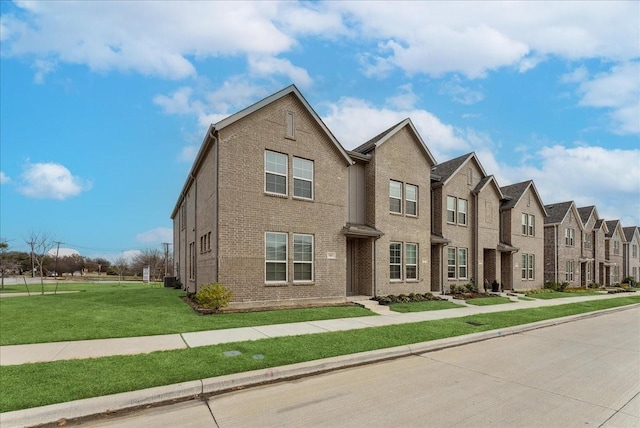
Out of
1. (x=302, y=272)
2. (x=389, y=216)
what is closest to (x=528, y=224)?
(x=389, y=216)

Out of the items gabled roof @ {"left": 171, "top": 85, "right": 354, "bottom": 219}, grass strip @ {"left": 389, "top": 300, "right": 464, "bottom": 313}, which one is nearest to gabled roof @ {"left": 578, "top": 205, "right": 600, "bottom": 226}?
grass strip @ {"left": 389, "top": 300, "right": 464, "bottom": 313}

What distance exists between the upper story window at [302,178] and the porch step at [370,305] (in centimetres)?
508

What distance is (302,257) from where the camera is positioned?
51.4 ft

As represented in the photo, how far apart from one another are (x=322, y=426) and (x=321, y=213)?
12043 millimetres

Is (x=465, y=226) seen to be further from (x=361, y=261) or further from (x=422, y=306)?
(x=422, y=306)

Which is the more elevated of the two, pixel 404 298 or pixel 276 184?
pixel 276 184

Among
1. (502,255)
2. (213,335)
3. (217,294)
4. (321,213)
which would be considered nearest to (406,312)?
(321,213)

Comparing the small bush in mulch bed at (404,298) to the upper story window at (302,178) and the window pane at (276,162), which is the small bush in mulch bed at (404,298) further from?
the window pane at (276,162)

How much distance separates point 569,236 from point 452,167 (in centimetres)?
1867

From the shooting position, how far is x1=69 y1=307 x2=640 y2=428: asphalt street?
477cm

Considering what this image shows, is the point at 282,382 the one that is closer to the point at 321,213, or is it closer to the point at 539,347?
the point at 539,347

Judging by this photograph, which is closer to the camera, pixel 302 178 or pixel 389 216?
pixel 302 178

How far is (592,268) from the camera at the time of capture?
39656mm

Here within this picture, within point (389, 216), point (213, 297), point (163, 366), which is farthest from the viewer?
point (389, 216)
